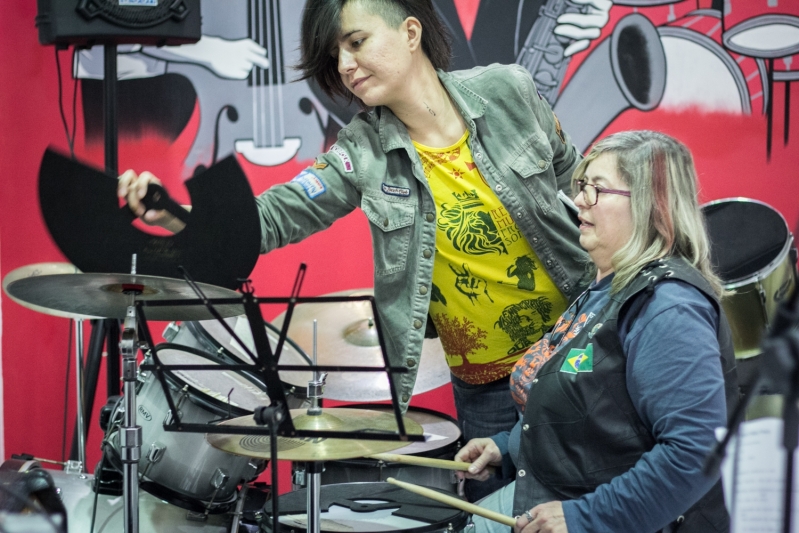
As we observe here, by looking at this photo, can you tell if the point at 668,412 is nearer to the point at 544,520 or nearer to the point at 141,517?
the point at 544,520

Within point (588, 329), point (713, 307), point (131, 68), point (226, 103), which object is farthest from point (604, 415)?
point (131, 68)

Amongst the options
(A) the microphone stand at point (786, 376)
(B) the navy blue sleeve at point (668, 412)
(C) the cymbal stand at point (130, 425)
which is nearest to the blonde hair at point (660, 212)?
(B) the navy blue sleeve at point (668, 412)

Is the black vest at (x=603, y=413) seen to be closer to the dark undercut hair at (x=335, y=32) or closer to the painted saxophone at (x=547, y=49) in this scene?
the dark undercut hair at (x=335, y=32)

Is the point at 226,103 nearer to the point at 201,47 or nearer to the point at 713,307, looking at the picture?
the point at 201,47

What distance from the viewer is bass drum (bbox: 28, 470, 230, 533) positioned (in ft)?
7.85

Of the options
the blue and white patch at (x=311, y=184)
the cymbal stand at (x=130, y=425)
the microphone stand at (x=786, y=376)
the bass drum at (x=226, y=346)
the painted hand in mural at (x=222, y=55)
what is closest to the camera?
the microphone stand at (x=786, y=376)

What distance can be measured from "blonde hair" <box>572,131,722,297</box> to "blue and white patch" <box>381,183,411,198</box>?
59 cm

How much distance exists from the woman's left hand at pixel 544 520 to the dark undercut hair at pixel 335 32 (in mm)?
1187

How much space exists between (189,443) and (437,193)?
95 centimetres

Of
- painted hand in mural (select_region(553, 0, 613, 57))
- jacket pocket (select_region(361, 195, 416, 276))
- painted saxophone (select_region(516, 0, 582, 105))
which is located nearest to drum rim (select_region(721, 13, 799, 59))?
painted hand in mural (select_region(553, 0, 613, 57))

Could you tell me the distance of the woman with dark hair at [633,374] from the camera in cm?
159

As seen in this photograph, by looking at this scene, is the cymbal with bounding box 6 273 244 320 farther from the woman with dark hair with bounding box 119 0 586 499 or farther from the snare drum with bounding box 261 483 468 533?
the snare drum with bounding box 261 483 468 533

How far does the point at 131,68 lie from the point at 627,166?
2269 mm

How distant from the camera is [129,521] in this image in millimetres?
1854
